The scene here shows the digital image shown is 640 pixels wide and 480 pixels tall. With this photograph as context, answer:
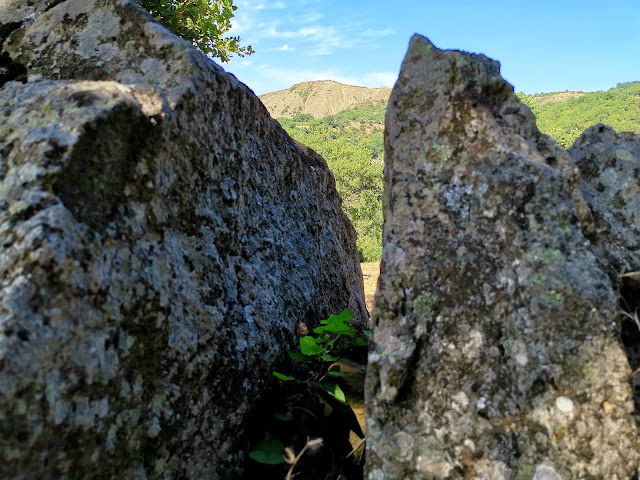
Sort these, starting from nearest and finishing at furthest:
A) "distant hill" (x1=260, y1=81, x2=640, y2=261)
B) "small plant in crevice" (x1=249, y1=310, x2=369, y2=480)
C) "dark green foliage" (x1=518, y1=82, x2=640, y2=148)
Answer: "small plant in crevice" (x1=249, y1=310, x2=369, y2=480) < "distant hill" (x1=260, y1=81, x2=640, y2=261) < "dark green foliage" (x1=518, y1=82, x2=640, y2=148)

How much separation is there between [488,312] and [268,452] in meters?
1.32

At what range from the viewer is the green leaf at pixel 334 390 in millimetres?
2777

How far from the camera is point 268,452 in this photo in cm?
252

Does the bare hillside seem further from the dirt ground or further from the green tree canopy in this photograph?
the green tree canopy

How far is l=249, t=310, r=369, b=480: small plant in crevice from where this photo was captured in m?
2.57

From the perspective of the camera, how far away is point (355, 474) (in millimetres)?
2611

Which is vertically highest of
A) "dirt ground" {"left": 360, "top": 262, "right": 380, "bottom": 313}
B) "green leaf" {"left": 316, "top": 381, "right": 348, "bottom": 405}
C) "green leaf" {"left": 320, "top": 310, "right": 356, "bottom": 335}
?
"green leaf" {"left": 320, "top": 310, "right": 356, "bottom": 335}

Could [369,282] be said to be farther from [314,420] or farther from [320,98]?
[320,98]

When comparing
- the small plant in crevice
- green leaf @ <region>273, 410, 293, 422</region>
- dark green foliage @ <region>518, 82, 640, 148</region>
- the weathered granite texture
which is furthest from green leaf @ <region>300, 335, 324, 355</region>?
dark green foliage @ <region>518, 82, 640, 148</region>

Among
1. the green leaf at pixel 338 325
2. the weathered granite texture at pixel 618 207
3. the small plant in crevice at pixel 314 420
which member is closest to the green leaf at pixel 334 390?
the small plant in crevice at pixel 314 420

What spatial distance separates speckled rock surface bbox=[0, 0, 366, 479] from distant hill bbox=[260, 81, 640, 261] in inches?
830

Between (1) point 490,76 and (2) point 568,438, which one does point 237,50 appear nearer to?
(1) point 490,76

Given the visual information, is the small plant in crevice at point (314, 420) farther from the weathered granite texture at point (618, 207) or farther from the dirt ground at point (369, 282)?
the dirt ground at point (369, 282)

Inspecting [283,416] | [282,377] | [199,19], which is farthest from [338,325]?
[199,19]
